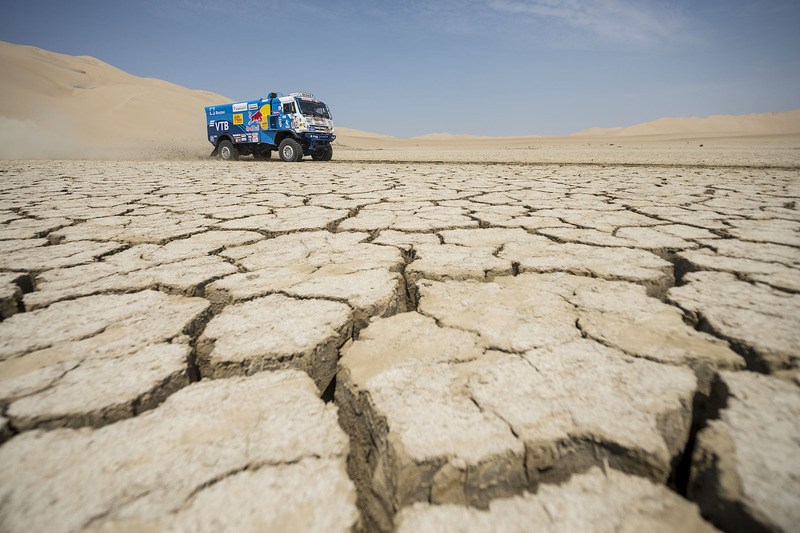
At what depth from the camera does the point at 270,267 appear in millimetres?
1302

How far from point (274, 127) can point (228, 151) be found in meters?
1.44

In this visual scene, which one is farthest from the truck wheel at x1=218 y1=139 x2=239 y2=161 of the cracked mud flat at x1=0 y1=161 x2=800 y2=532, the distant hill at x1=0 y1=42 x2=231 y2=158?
the cracked mud flat at x1=0 y1=161 x2=800 y2=532

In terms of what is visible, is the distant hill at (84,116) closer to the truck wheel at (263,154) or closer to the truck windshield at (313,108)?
the truck wheel at (263,154)

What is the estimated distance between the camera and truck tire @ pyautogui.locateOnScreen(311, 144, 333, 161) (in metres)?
7.39

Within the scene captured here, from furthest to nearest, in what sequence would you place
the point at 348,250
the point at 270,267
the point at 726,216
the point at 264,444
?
the point at 726,216 < the point at 348,250 < the point at 270,267 < the point at 264,444

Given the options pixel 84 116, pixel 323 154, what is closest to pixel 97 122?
pixel 84 116

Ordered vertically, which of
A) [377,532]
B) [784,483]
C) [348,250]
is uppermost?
[348,250]

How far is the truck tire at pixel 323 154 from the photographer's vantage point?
7.39m

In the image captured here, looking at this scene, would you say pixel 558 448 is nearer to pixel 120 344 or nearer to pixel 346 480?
pixel 346 480

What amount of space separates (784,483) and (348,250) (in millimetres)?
1282

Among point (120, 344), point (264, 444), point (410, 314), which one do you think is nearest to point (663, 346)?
point (410, 314)

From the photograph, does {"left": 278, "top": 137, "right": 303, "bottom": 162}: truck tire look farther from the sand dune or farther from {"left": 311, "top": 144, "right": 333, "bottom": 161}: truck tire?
the sand dune

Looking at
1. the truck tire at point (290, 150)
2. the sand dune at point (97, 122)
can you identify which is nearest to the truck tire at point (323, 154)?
the truck tire at point (290, 150)

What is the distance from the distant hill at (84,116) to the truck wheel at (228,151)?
4.64 m
